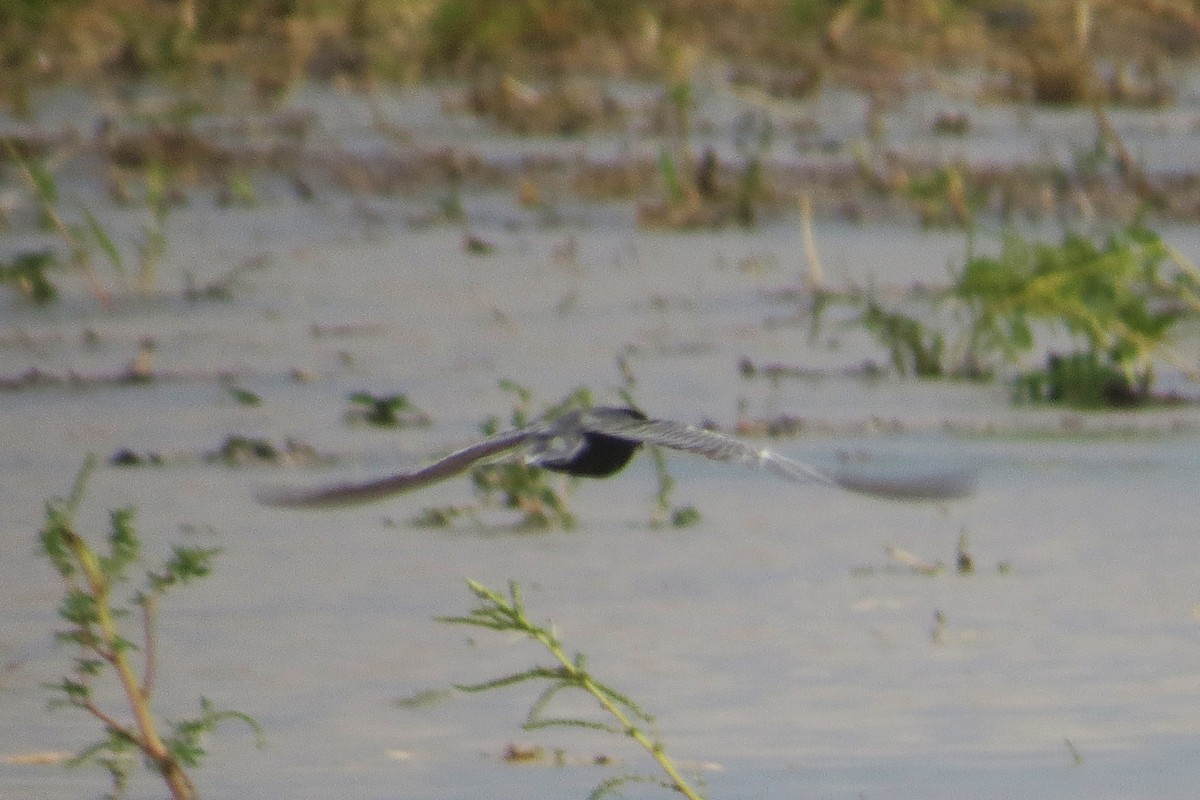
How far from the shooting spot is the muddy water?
2818 mm

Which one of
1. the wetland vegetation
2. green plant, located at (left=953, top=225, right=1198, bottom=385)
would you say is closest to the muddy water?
the wetland vegetation

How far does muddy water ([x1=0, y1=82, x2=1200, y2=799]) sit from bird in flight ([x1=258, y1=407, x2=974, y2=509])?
0.31 metres

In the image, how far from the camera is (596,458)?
2773mm

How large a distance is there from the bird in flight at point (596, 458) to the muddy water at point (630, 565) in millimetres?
309

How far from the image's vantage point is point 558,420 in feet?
→ 9.18

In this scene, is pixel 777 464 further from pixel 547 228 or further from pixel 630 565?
pixel 547 228

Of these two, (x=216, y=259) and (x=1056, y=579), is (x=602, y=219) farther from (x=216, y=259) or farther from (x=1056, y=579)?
(x=1056, y=579)

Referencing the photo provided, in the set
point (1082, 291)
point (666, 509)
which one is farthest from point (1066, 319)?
point (666, 509)

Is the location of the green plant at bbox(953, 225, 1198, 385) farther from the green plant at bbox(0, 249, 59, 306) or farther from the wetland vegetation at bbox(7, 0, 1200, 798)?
the green plant at bbox(0, 249, 59, 306)

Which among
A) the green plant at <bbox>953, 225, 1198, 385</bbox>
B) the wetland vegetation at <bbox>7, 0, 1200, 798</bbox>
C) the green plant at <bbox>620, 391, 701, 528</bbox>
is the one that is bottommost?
the wetland vegetation at <bbox>7, 0, 1200, 798</bbox>

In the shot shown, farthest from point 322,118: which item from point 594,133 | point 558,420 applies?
point 558,420

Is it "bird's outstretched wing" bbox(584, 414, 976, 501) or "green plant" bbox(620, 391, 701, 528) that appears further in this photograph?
"green plant" bbox(620, 391, 701, 528)

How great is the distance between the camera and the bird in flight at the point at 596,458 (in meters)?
2.52

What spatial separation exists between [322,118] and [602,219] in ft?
6.97
